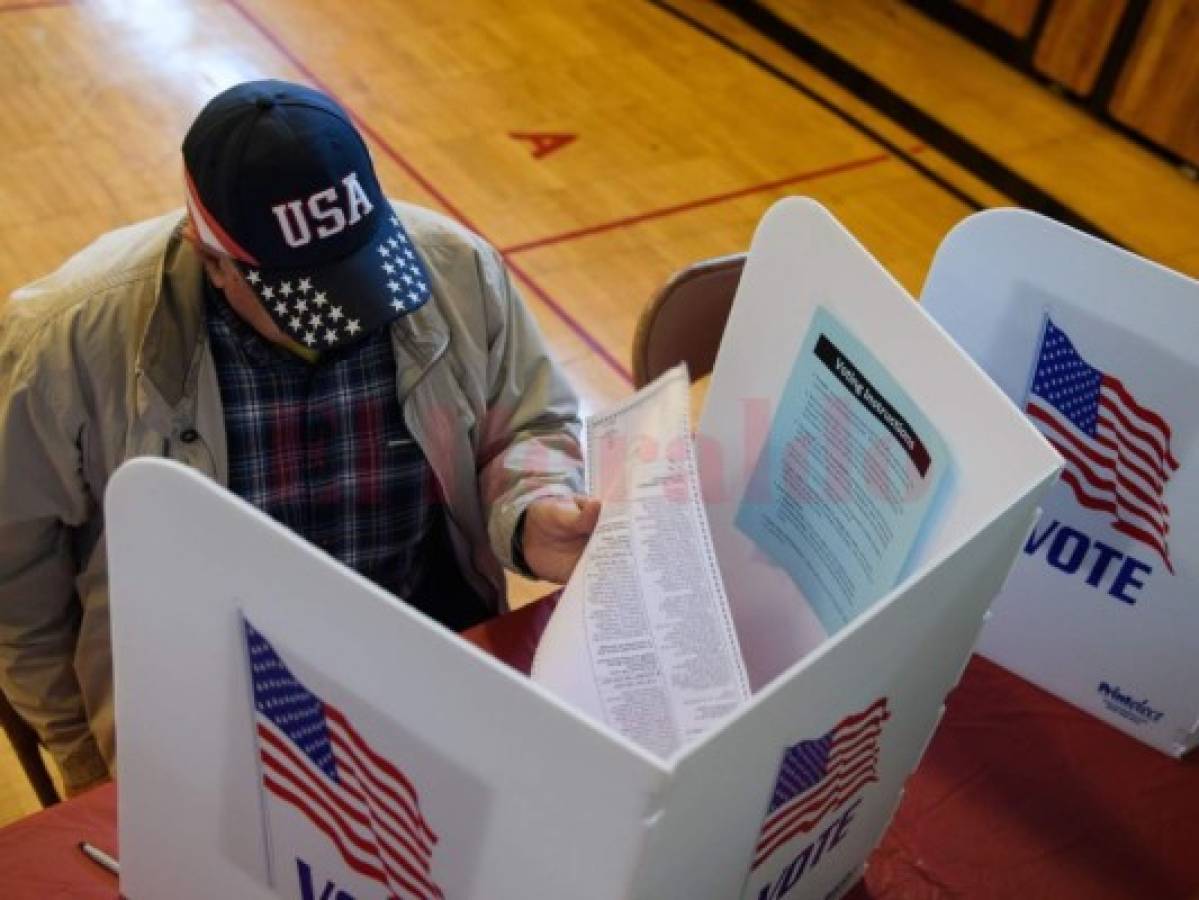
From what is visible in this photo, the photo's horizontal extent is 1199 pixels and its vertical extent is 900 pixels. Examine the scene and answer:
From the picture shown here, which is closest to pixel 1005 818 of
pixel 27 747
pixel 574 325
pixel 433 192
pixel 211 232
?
pixel 211 232

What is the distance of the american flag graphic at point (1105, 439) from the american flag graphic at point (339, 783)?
73 cm

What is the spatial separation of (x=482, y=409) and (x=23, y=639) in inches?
22.7

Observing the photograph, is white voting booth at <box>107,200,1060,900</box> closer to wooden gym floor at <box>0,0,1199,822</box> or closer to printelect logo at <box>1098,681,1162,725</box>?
printelect logo at <box>1098,681,1162,725</box>

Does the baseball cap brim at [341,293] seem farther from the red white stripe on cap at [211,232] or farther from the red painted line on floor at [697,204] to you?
the red painted line on floor at [697,204]

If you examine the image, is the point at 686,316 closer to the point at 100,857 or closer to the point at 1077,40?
the point at 100,857

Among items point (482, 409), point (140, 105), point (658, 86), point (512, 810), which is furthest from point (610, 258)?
point (512, 810)

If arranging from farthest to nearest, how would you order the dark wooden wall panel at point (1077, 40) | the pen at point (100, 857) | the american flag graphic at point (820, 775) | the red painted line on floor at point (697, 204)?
1. the dark wooden wall panel at point (1077, 40)
2. the red painted line on floor at point (697, 204)
3. the pen at point (100, 857)
4. the american flag graphic at point (820, 775)

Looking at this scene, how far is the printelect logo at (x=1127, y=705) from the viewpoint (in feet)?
4.28

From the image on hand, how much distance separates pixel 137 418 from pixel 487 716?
76 cm

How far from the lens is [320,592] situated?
71 cm

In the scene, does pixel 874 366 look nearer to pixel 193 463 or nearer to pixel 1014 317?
pixel 1014 317

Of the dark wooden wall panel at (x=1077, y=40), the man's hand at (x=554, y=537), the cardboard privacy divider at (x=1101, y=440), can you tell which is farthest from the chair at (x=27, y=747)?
the dark wooden wall panel at (x=1077, y=40)

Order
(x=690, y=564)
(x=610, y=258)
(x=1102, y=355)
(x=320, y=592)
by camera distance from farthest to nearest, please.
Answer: (x=610, y=258), (x=1102, y=355), (x=690, y=564), (x=320, y=592)

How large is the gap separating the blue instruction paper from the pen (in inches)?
24.6
